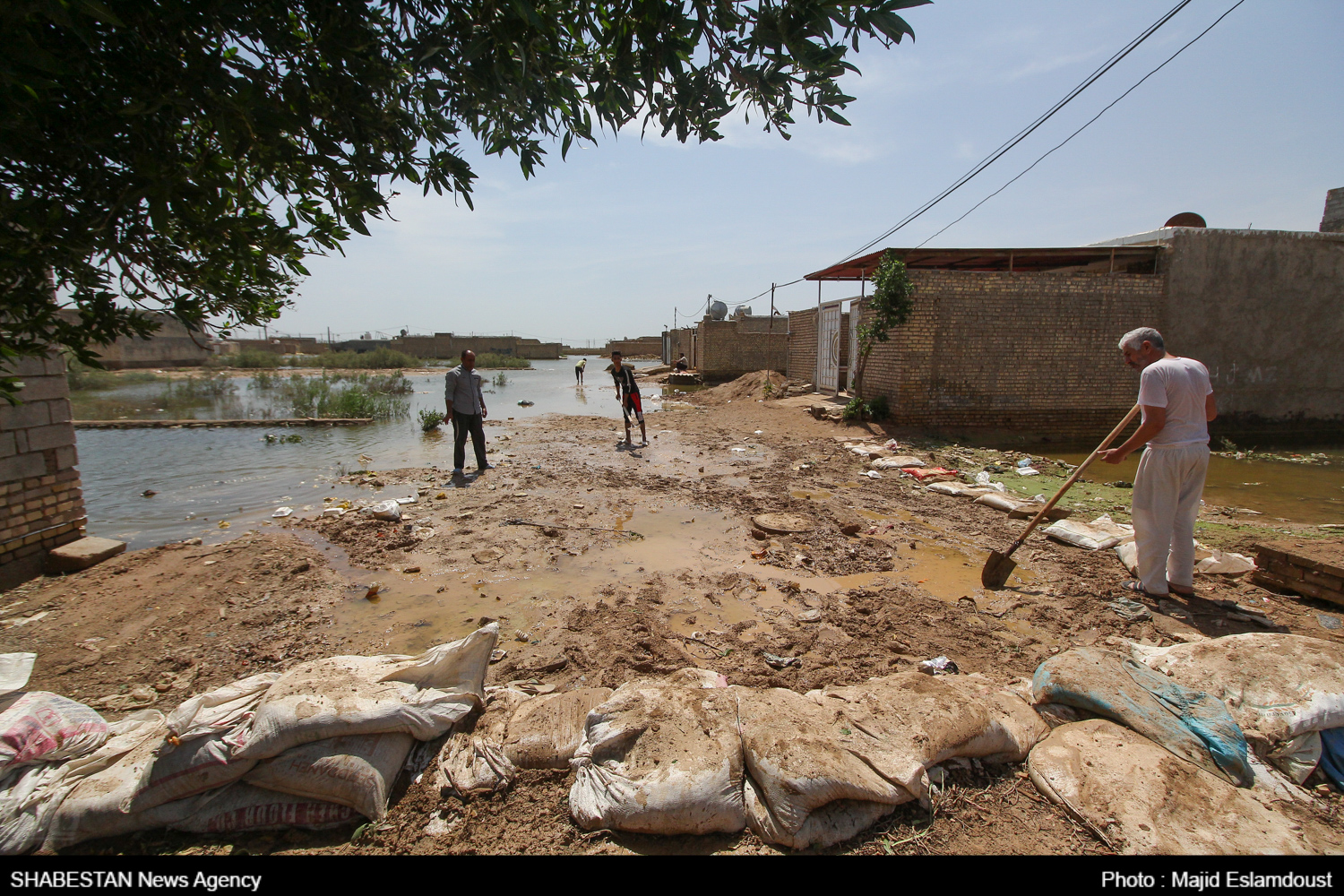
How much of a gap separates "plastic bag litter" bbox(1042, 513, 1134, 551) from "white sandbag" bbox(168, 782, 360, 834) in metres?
5.18

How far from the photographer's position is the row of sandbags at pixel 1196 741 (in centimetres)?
158

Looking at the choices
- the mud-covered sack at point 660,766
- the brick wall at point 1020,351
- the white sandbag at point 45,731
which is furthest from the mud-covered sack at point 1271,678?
the brick wall at point 1020,351

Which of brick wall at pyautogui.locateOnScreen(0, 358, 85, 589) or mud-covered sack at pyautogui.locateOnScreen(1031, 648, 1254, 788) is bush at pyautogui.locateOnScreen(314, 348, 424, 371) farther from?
mud-covered sack at pyautogui.locateOnScreen(1031, 648, 1254, 788)

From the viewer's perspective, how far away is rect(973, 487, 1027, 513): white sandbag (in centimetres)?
569

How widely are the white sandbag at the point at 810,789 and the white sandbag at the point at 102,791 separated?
195 centimetres

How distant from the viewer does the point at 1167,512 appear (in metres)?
3.48

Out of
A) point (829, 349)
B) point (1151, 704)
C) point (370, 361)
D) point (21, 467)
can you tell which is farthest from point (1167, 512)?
point (370, 361)

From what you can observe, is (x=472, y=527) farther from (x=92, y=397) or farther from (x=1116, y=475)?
(x=92, y=397)

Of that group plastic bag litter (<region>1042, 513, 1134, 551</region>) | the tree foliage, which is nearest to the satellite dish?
plastic bag litter (<region>1042, 513, 1134, 551</region>)

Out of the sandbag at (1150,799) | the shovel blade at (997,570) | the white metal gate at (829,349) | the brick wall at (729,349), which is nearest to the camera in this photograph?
the sandbag at (1150,799)

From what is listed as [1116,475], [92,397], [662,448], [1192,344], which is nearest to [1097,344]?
[1192,344]

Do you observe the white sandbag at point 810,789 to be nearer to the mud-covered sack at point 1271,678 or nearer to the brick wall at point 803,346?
the mud-covered sack at point 1271,678

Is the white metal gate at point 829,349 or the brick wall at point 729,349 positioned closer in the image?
the white metal gate at point 829,349

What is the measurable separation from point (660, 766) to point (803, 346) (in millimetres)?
15403
